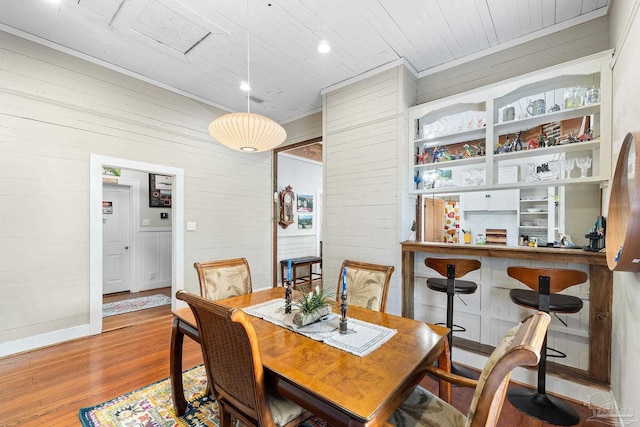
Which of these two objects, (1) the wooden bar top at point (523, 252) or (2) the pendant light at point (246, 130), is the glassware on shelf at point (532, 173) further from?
(2) the pendant light at point (246, 130)

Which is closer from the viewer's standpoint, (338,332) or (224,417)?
(224,417)

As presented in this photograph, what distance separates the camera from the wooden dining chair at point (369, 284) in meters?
2.20

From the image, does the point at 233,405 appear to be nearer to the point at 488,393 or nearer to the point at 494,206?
the point at 488,393

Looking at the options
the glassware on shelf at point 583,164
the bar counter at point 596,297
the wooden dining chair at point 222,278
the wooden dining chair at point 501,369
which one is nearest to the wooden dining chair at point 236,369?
the wooden dining chair at point 501,369

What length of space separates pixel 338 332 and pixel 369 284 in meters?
0.79

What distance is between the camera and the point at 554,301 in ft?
6.73

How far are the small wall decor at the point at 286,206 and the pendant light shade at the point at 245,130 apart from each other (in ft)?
11.3

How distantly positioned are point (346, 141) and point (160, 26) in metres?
2.28

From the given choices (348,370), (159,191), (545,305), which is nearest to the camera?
(348,370)

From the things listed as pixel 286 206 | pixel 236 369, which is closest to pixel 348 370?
pixel 236 369

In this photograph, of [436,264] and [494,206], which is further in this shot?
[494,206]

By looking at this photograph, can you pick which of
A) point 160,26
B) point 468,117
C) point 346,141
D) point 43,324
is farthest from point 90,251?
point 468,117

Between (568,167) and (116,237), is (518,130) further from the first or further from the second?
(116,237)

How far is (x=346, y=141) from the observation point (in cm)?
372
